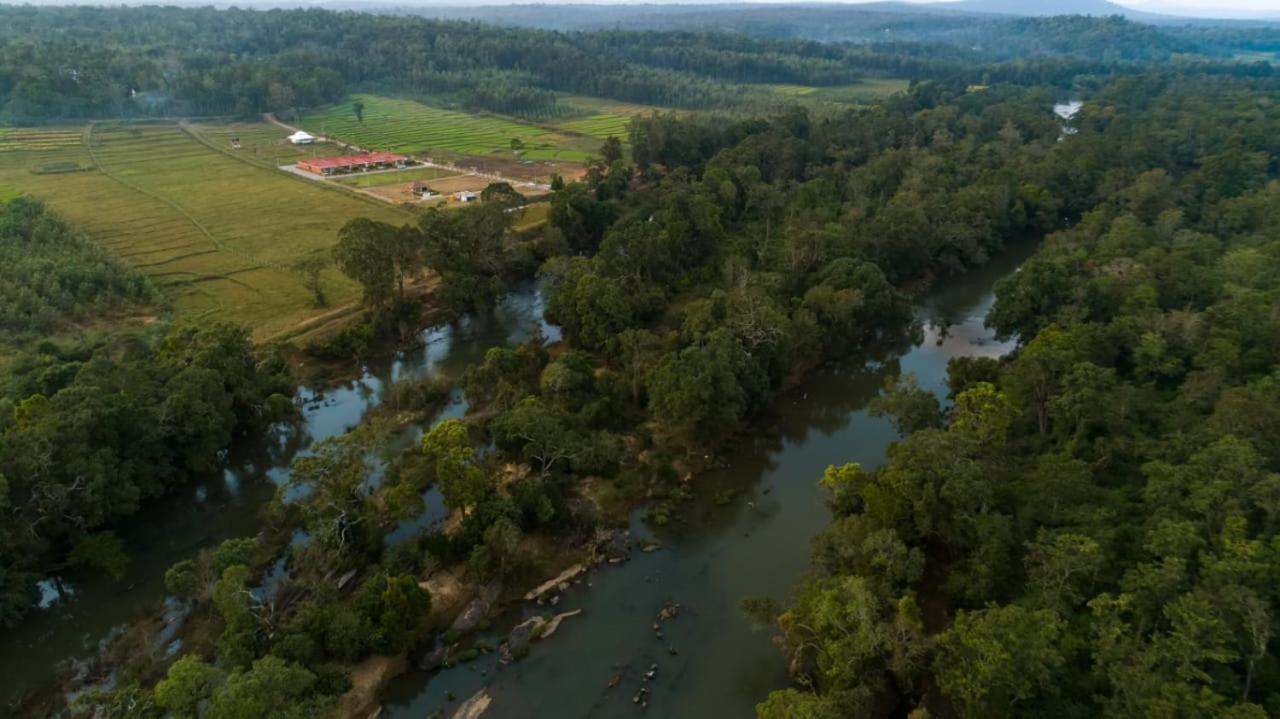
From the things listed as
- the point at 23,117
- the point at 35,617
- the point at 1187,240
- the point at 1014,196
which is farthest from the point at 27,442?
the point at 23,117

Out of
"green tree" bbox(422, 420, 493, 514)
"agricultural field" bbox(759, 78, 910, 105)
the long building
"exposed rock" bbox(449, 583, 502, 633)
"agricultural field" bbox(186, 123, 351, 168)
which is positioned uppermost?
"agricultural field" bbox(759, 78, 910, 105)

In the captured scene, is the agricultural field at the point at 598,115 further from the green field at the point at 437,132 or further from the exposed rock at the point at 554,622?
the exposed rock at the point at 554,622

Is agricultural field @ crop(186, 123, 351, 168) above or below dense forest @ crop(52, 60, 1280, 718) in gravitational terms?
above

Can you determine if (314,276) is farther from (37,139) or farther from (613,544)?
(37,139)

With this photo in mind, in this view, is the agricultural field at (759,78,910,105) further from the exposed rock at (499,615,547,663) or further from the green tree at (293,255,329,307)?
the exposed rock at (499,615,547,663)

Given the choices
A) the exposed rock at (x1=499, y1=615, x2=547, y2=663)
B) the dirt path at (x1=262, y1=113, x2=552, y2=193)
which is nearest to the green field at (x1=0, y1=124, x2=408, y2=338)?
the dirt path at (x1=262, y1=113, x2=552, y2=193)
